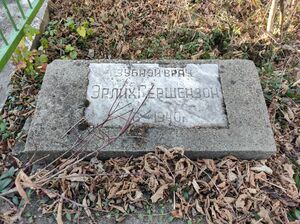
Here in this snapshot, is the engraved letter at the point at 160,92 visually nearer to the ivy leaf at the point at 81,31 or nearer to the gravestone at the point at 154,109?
the gravestone at the point at 154,109

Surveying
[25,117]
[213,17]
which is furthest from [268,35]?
[25,117]

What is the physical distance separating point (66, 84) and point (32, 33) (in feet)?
2.10

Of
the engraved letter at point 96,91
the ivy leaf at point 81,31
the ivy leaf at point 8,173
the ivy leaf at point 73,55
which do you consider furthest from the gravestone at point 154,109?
the ivy leaf at point 81,31

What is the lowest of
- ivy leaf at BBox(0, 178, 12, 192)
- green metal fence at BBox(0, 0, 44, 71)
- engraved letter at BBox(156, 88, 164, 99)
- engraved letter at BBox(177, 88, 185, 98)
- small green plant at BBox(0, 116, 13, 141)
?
ivy leaf at BBox(0, 178, 12, 192)

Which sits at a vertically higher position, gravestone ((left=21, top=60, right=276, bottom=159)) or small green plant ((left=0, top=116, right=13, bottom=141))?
gravestone ((left=21, top=60, right=276, bottom=159))

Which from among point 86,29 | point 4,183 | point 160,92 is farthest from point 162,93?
point 86,29

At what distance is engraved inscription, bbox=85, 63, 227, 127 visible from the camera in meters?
2.23

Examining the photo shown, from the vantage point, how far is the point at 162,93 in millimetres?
2324

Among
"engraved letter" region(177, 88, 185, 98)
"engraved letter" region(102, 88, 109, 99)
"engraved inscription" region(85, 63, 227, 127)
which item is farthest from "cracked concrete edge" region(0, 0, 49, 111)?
"engraved letter" region(177, 88, 185, 98)

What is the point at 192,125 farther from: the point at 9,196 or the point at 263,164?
the point at 9,196

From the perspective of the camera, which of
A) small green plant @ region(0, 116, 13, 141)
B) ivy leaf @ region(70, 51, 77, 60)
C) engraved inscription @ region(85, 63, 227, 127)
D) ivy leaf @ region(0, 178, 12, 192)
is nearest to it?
ivy leaf @ region(0, 178, 12, 192)

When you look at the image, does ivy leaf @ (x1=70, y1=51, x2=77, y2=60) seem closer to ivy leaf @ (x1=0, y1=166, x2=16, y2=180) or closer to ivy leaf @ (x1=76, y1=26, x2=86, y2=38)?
ivy leaf @ (x1=76, y1=26, x2=86, y2=38)

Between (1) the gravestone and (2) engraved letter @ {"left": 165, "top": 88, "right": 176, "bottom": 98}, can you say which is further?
(2) engraved letter @ {"left": 165, "top": 88, "right": 176, "bottom": 98}

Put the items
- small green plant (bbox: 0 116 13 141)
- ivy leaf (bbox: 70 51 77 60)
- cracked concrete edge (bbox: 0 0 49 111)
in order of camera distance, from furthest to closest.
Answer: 1. ivy leaf (bbox: 70 51 77 60)
2. cracked concrete edge (bbox: 0 0 49 111)
3. small green plant (bbox: 0 116 13 141)
